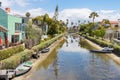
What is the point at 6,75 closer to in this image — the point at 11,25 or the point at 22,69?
the point at 22,69

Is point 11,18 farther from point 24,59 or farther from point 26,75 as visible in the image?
point 26,75

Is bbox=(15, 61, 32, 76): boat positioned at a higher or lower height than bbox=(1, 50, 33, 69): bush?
lower

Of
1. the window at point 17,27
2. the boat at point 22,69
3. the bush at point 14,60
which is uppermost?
the window at point 17,27

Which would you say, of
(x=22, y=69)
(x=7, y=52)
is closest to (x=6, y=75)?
(x=22, y=69)

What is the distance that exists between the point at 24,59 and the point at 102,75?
1412 cm

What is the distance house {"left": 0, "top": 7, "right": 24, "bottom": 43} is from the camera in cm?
6196

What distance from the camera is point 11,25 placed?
215 feet

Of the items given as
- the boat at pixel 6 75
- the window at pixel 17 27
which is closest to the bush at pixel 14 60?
the boat at pixel 6 75

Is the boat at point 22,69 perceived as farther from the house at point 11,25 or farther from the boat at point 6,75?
the house at point 11,25

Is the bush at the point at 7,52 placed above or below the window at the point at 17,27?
below

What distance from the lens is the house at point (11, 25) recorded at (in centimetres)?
6196

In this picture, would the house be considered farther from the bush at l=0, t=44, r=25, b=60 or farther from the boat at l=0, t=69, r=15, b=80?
the boat at l=0, t=69, r=15, b=80

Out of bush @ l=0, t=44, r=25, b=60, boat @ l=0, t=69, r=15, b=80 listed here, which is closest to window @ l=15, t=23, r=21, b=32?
bush @ l=0, t=44, r=25, b=60

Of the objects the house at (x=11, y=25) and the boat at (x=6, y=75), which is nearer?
the boat at (x=6, y=75)
